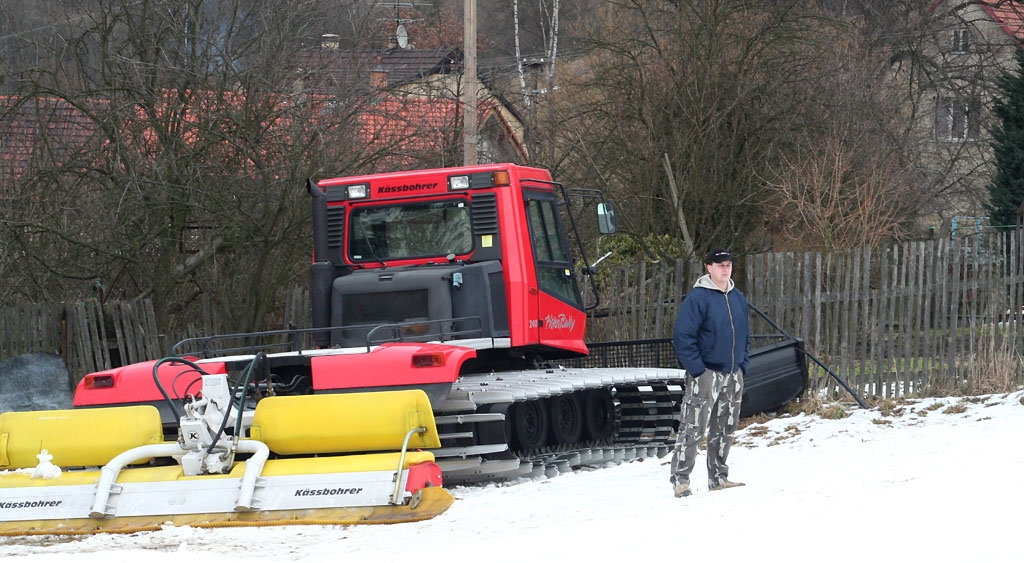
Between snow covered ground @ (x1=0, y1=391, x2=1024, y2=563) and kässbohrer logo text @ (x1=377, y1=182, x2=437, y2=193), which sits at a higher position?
kässbohrer logo text @ (x1=377, y1=182, x2=437, y2=193)

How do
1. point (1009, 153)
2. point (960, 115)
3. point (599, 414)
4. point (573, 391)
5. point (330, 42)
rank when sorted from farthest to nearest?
point (960, 115)
point (1009, 153)
point (330, 42)
point (599, 414)
point (573, 391)

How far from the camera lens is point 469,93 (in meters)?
16.4

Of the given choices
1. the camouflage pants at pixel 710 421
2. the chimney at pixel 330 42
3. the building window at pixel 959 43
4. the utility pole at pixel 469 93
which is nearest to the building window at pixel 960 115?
the building window at pixel 959 43

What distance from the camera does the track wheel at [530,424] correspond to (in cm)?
1091

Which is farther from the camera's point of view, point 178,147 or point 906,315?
point 178,147

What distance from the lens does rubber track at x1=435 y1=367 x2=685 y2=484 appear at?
391 inches

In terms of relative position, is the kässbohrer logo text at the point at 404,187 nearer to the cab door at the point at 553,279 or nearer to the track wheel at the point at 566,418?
the cab door at the point at 553,279

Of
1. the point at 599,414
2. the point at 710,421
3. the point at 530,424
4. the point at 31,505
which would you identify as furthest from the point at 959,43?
the point at 31,505

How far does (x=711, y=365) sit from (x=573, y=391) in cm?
241

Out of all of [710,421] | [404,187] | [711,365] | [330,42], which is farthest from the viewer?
[330,42]

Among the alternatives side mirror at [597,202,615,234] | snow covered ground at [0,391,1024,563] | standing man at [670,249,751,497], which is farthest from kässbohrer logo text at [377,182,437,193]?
standing man at [670,249,751,497]

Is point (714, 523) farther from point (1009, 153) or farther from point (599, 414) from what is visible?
point (1009, 153)

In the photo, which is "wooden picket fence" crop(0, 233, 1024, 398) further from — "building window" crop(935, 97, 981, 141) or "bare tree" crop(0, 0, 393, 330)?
"building window" crop(935, 97, 981, 141)

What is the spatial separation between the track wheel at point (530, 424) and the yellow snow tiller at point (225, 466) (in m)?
1.92
